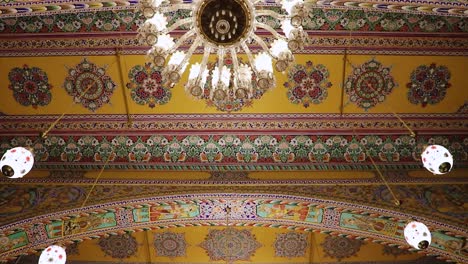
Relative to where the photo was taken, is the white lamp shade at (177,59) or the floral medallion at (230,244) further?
the floral medallion at (230,244)

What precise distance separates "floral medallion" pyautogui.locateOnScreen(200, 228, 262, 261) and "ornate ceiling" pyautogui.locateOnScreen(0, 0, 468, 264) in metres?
0.87

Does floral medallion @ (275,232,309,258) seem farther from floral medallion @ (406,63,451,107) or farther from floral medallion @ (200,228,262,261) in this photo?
floral medallion @ (406,63,451,107)

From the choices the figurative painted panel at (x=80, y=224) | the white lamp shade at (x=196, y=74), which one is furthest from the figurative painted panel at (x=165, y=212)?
the white lamp shade at (x=196, y=74)

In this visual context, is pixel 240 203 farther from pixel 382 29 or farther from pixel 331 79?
pixel 382 29

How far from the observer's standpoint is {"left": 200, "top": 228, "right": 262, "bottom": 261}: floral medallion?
6.18m

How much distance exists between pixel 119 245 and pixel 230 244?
4.74 ft

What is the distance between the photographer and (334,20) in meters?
5.19

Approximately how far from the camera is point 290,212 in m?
5.11

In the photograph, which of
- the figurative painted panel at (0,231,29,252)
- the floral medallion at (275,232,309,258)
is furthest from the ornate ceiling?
the floral medallion at (275,232,309,258)

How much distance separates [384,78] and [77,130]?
354cm

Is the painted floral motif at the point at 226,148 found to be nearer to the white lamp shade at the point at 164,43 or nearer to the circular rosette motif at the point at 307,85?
the circular rosette motif at the point at 307,85

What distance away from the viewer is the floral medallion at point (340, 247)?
6.20m

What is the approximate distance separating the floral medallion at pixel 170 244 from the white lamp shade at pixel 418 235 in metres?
2.96

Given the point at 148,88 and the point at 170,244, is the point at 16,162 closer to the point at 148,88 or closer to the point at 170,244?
the point at 148,88
